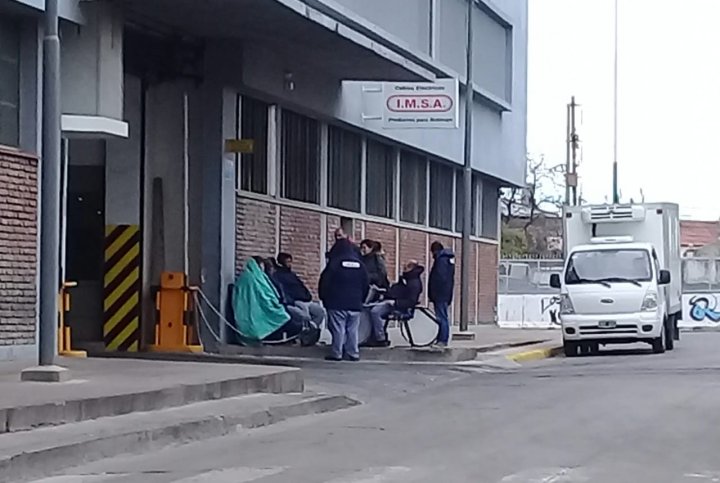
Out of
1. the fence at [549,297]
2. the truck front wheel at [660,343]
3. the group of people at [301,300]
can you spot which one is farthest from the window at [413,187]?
the group of people at [301,300]

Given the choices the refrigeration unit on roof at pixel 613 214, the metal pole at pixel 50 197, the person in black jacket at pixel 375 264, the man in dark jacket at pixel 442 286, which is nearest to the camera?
the metal pole at pixel 50 197

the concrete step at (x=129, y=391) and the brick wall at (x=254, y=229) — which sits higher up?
the brick wall at (x=254, y=229)

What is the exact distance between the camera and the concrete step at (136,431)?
1083 cm

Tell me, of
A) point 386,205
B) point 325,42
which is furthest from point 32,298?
point 386,205

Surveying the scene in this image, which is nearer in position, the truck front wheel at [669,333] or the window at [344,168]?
the window at [344,168]

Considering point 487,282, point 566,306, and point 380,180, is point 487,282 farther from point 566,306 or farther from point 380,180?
point 566,306

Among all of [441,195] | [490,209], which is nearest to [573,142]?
[490,209]

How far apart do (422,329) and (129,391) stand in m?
11.4

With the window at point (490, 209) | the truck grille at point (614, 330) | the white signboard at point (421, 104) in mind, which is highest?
the white signboard at point (421, 104)

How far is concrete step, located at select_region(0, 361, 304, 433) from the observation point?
1224 centimetres

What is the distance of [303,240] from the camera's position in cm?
2730

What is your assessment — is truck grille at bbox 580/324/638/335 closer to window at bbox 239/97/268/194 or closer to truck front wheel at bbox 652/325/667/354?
truck front wheel at bbox 652/325/667/354

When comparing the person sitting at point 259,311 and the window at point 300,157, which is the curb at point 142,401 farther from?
the window at point 300,157

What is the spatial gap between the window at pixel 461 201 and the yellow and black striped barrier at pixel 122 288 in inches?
636
